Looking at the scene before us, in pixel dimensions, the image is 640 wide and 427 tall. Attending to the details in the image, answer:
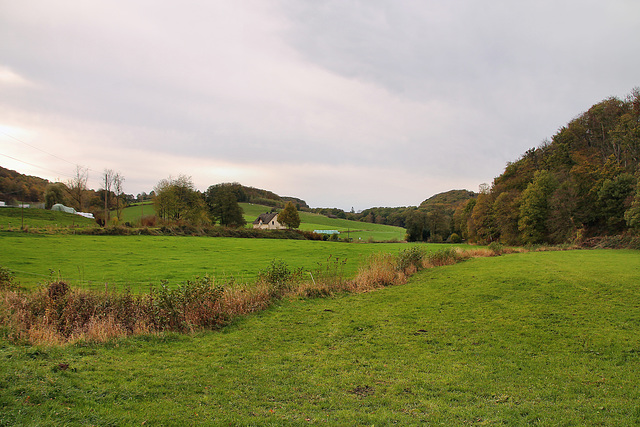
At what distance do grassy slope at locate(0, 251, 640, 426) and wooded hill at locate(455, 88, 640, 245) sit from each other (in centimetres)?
3122

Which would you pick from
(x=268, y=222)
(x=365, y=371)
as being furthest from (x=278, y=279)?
(x=268, y=222)

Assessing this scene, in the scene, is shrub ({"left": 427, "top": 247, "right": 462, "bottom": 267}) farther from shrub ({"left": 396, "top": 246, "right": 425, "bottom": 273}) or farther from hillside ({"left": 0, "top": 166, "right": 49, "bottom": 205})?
hillside ({"left": 0, "top": 166, "right": 49, "bottom": 205})

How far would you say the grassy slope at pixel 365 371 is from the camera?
4176 millimetres

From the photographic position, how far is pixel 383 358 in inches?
270

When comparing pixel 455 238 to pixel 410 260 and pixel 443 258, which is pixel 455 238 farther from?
pixel 410 260

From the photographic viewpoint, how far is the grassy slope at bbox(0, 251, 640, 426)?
418 cm

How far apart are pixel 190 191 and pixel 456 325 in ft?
200

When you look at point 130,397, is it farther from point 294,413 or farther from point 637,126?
point 637,126

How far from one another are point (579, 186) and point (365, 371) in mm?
48080

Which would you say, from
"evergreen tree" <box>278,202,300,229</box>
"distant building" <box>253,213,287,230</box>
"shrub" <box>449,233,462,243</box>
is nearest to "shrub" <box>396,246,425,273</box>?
"evergreen tree" <box>278,202,300,229</box>

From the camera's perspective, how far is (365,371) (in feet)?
20.1

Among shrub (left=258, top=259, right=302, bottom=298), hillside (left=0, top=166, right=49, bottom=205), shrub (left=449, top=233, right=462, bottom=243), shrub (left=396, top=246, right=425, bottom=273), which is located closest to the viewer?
shrub (left=258, top=259, right=302, bottom=298)

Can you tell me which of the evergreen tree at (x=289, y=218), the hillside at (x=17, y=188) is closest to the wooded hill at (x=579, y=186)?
the evergreen tree at (x=289, y=218)

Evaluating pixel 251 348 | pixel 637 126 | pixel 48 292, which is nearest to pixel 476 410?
pixel 251 348
